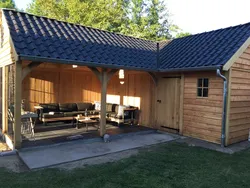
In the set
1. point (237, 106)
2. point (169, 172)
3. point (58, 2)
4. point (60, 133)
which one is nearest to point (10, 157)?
point (60, 133)

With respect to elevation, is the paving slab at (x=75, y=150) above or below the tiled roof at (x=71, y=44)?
below

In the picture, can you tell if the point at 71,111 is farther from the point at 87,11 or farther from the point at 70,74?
the point at 87,11

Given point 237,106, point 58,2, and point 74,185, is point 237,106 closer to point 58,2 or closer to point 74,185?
point 74,185

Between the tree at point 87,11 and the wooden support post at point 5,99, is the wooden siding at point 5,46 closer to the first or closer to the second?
the wooden support post at point 5,99

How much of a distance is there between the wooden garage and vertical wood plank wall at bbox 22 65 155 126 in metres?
0.04

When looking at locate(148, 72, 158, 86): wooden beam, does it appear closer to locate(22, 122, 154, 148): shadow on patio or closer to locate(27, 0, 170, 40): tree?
locate(22, 122, 154, 148): shadow on patio

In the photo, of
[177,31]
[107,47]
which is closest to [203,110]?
[107,47]

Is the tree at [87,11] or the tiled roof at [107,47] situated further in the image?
the tree at [87,11]

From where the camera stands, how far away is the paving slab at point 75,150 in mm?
4469

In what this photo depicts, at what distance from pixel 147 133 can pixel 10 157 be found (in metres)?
4.23

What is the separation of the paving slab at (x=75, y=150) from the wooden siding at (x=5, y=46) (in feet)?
7.59

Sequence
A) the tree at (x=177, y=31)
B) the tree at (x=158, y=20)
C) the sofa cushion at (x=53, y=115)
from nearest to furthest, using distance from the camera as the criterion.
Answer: the sofa cushion at (x=53, y=115) < the tree at (x=158, y=20) < the tree at (x=177, y=31)

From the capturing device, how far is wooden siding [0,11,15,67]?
5.51m

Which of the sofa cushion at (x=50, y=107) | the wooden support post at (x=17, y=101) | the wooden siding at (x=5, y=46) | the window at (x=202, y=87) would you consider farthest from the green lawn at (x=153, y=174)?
the sofa cushion at (x=50, y=107)
